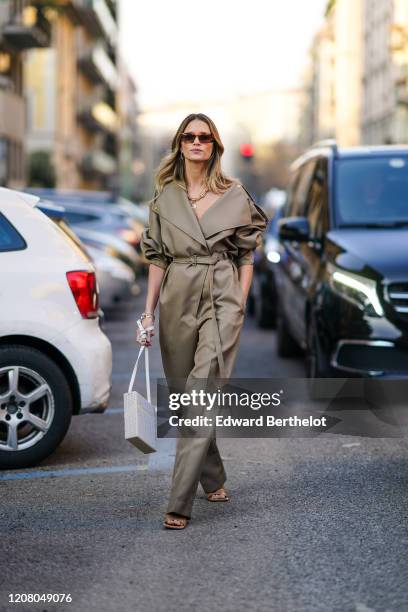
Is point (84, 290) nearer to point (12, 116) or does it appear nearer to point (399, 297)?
point (399, 297)

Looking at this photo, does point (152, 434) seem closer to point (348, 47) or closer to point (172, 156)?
point (172, 156)

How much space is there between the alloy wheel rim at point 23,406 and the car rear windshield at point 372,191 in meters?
Result: 3.14

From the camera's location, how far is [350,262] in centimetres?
858

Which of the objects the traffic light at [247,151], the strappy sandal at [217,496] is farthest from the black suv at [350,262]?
the traffic light at [247,151]

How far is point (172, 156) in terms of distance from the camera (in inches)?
236

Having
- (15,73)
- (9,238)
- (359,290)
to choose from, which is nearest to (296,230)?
(359,290)

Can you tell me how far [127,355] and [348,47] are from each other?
91.1m

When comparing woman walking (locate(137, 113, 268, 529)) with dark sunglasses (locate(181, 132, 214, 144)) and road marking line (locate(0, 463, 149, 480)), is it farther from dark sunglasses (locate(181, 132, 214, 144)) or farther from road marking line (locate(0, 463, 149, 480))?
road marking line (locate(0, 463, 149, 480))

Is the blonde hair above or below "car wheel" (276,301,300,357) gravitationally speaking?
above

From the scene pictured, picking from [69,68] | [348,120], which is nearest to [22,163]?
[69,68]

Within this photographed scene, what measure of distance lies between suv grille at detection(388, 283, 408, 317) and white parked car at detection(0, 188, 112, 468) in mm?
1958

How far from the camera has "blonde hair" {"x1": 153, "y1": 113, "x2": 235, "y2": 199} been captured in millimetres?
5926

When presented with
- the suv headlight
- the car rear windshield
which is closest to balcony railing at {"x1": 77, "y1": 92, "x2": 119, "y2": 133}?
the car rear windshield

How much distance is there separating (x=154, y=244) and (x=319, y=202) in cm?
430
